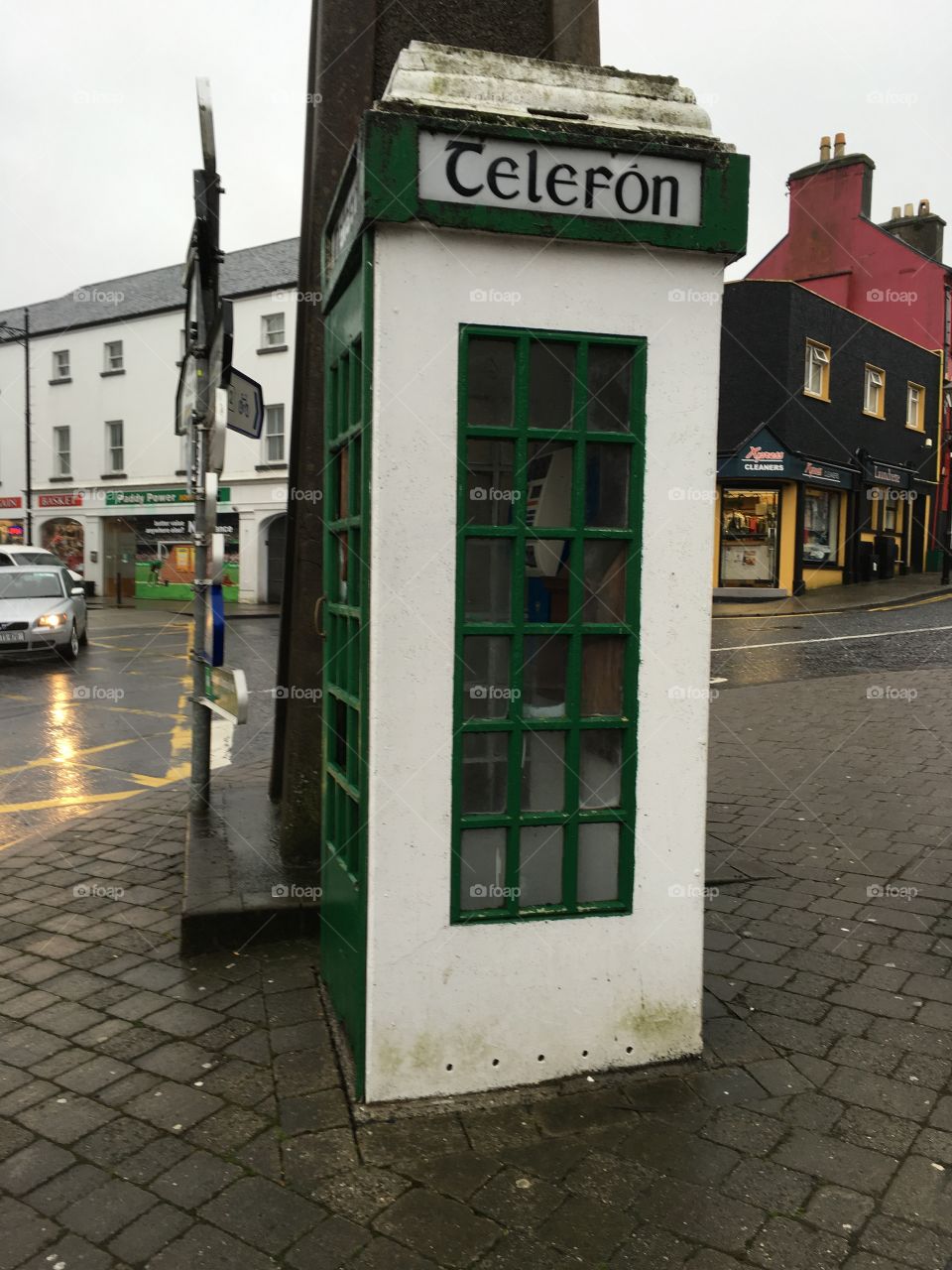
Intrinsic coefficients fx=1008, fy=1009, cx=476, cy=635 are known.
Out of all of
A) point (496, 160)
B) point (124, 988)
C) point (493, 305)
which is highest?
point (496, 160)

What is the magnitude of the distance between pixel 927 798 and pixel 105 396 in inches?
1270

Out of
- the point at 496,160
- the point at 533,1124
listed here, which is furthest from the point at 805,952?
the point at 496,160

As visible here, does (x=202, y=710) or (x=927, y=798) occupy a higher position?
(x=202, y=710)

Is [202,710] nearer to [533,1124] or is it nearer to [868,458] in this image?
[533,1124]

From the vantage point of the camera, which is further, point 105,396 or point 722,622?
point 105,396

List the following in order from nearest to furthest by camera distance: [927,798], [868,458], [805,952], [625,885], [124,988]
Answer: [625,885] < [124,988] < [805,952] < [927,798] < [868,458]

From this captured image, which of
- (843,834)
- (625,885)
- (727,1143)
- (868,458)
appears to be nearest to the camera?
(727,1143)

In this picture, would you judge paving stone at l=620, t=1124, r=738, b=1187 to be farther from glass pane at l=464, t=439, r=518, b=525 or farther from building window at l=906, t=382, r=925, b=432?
building window at l=906, t=382, r=925, b=432

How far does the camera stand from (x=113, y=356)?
110ft

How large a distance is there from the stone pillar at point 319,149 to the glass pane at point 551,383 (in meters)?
2.04

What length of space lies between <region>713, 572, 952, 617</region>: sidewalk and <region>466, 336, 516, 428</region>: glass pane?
19202 millimetres

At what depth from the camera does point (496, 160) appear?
292 centimetres

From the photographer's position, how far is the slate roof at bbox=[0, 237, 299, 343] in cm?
2991

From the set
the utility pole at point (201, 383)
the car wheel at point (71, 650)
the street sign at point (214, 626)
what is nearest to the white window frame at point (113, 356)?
the car wheel at point (71, 650)
